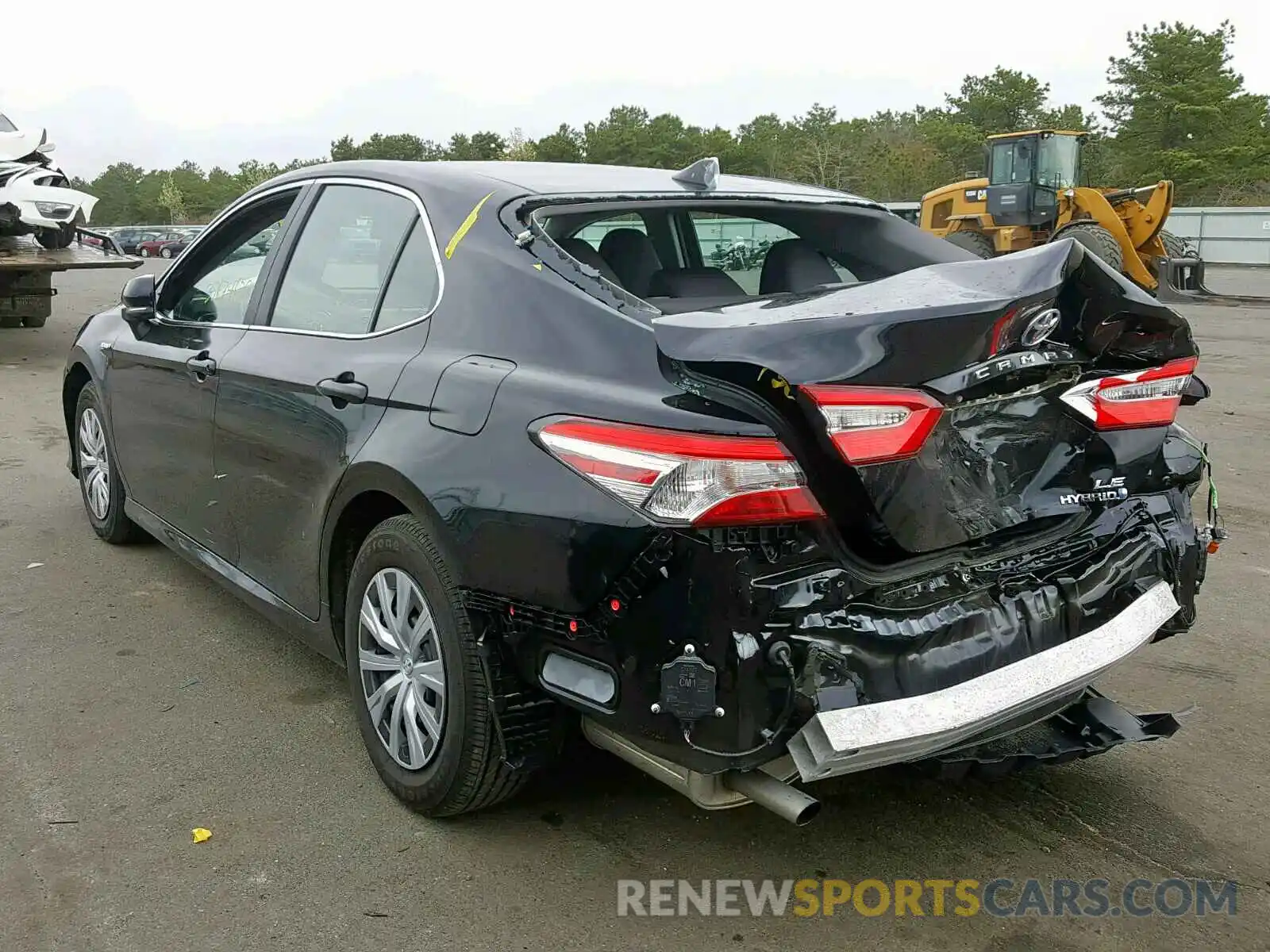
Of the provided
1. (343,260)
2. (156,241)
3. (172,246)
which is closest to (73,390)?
(343,260)

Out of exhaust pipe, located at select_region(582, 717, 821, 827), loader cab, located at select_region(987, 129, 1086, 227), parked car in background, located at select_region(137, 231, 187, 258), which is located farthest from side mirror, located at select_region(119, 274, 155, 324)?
parked car in background, located at select_region(137, 231, 187, 258)

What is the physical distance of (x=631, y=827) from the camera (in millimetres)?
3062

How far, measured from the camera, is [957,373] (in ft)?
8.13

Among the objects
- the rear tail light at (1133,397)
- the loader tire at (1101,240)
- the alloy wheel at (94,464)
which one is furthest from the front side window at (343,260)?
the loader tire at (1101,240)

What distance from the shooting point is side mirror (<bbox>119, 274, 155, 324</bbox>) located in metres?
4.60

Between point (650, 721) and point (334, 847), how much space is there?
1049 millimetres

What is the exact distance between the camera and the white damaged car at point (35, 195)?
39.1 ft

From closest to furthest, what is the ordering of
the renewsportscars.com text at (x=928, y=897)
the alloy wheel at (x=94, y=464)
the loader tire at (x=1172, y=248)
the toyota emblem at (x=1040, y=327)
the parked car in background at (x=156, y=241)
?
1. the toyota emblem at (x=1040, y=327)
2. the renewsportscars.com text at (x=928, y=897)
3. the alloy wheel at (x=94, y=464)
4. the loader tire at (x=1172, y=248)
5. the parked car in background at (x=156, y=241)

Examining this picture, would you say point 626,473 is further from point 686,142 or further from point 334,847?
point 686,142

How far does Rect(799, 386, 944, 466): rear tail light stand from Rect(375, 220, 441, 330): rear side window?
1242 mm

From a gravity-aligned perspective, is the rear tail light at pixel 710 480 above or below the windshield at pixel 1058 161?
below

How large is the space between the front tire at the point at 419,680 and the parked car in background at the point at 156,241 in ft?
159

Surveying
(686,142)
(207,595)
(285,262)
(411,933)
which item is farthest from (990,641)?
(686,142)

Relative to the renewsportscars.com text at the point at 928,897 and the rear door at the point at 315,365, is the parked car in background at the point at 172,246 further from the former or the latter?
the renewsportscars.com text at the point at 928,897
